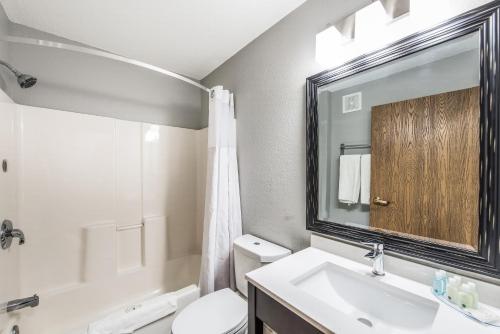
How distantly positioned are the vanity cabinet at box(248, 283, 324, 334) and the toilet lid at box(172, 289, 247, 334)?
0.35 meters

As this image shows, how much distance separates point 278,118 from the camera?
149 centimetres

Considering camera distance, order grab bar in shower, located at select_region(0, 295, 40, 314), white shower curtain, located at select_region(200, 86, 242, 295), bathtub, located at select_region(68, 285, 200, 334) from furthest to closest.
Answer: white shower curtain, located at select_region(200, 86, 242, 295) < bathtub, located at select_region(68, 285, 200, 334) < grab bar in shower, located at select_region(0, 295, 40, 314)

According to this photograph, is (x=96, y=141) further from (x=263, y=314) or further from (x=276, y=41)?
(x=263, y=314)

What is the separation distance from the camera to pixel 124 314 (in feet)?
4.51

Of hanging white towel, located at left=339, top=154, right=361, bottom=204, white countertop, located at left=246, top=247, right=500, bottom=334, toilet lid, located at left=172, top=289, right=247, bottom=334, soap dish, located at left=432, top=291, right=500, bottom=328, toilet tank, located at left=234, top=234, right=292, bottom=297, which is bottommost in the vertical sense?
toilet lid, located at left=172, top=289, right=247, bottom=334

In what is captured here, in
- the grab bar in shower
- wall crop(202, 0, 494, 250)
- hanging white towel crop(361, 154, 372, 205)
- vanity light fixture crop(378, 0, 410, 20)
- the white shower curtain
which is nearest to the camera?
vanity light fixture crop(378, 0, 410, 20)

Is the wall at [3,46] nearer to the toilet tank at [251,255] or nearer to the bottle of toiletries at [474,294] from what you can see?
the toilet tank at [251,255]

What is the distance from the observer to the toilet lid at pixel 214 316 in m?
1.16

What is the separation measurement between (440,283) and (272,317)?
0.61m

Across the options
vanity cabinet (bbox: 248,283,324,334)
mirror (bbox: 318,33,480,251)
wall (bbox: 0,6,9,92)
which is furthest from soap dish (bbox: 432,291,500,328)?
wall (bbox: 0,6,9,92)

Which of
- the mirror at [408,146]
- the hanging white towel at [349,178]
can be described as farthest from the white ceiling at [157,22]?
the hanging white towel at [349,178]

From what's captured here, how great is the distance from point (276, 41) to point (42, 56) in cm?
174

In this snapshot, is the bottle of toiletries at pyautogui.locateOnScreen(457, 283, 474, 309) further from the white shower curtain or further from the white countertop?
the white shower curtain

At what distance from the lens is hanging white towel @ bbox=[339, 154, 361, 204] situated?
1.12m
